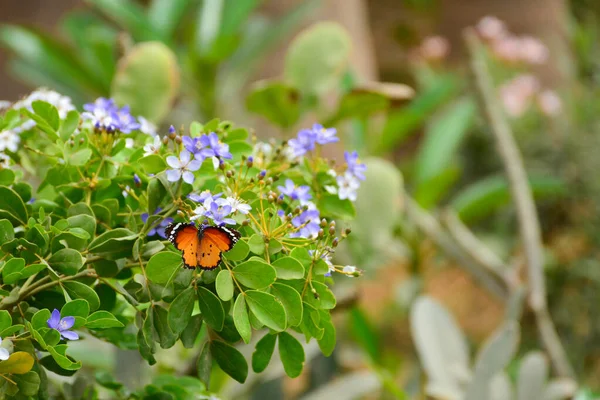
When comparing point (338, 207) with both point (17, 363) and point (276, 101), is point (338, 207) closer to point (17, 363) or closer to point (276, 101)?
point (17, 363)

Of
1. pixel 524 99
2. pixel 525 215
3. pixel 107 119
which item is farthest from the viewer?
pixel 524 99

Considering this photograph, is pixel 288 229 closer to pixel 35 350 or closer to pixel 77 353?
pixel 35 350

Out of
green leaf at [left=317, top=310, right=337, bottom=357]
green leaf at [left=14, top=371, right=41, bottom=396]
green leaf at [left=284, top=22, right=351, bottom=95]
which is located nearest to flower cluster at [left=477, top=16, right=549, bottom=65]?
green leaf at [left=284, top=22, right=351, bottom=95]

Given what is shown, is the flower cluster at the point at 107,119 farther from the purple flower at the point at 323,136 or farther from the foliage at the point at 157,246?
the purple flower at the point at 323,136

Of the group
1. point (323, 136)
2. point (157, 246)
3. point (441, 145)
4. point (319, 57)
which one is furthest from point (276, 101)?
point (441, 145)

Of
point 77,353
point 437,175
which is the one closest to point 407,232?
point 437,175

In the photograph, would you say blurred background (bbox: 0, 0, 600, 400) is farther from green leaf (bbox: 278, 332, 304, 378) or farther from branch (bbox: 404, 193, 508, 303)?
green leaf (bbox: 278, 332, 304, 378)
